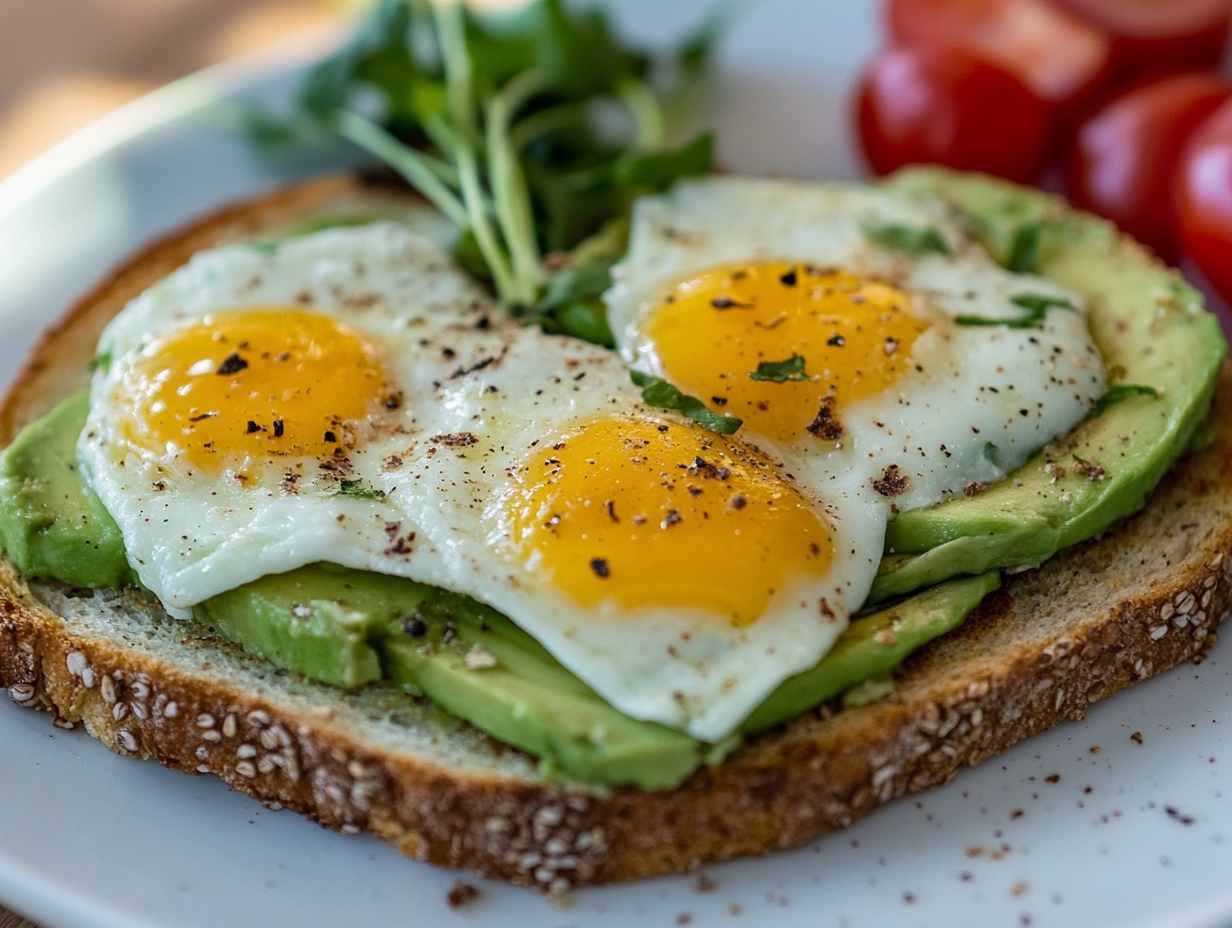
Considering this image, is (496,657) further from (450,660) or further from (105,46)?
(105,46)

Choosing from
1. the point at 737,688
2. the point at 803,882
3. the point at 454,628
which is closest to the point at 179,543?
the point at 454,628

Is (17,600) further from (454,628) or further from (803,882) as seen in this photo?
(803,882)

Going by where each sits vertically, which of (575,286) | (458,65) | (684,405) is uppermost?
(458,65)

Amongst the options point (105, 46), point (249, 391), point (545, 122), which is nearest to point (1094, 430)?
point (249, 391)

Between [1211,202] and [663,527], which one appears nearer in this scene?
[663,527]

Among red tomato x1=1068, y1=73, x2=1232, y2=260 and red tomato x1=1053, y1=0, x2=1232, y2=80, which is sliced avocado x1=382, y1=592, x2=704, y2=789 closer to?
red tomato x1=1068, y1=73, x2=1232, y2=260

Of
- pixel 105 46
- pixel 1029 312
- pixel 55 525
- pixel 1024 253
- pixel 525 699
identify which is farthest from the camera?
pixel 105 46
